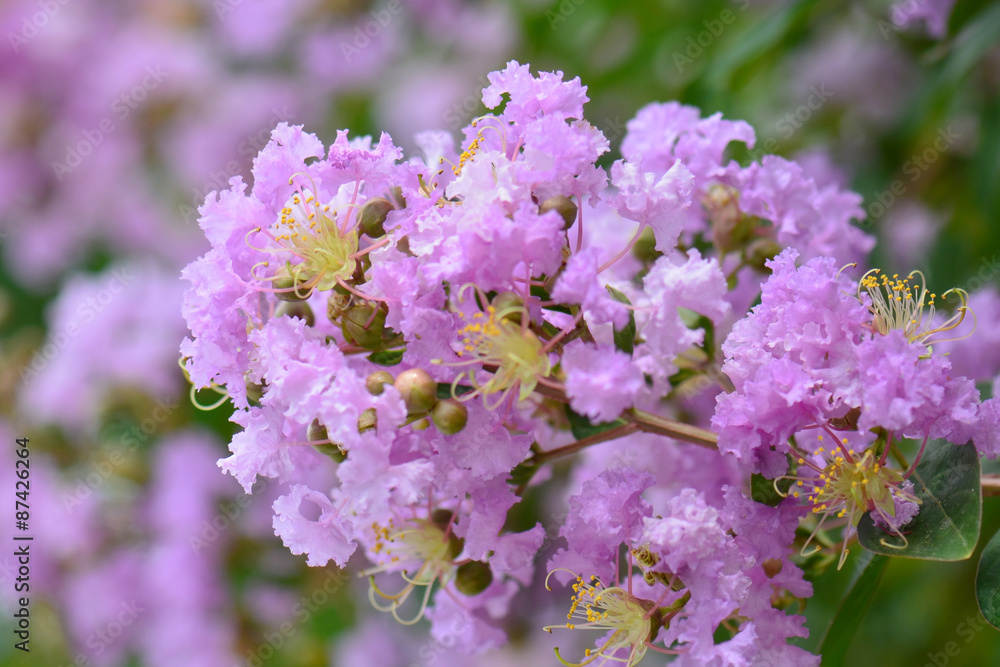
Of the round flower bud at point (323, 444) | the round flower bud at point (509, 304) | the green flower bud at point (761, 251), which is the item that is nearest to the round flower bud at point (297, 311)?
the round flower bud at point (323, 444)

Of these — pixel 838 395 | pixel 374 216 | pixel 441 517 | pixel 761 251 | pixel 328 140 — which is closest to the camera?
pixel 838 395

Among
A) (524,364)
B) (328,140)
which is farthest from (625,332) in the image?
(328,140)

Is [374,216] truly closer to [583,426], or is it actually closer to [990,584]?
[583,426]

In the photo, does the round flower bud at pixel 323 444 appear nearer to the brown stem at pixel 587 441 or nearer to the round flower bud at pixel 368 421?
the round flower bud at pixel 368 421

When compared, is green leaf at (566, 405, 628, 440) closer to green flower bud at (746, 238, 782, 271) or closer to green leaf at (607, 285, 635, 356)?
green leaf at (607, 285, 635, 356)

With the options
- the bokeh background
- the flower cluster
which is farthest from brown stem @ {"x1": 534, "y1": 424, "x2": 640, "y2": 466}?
the bokeh background

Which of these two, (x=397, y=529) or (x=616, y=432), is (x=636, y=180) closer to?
(x=616, y=432)

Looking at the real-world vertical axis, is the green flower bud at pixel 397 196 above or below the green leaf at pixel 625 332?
below
